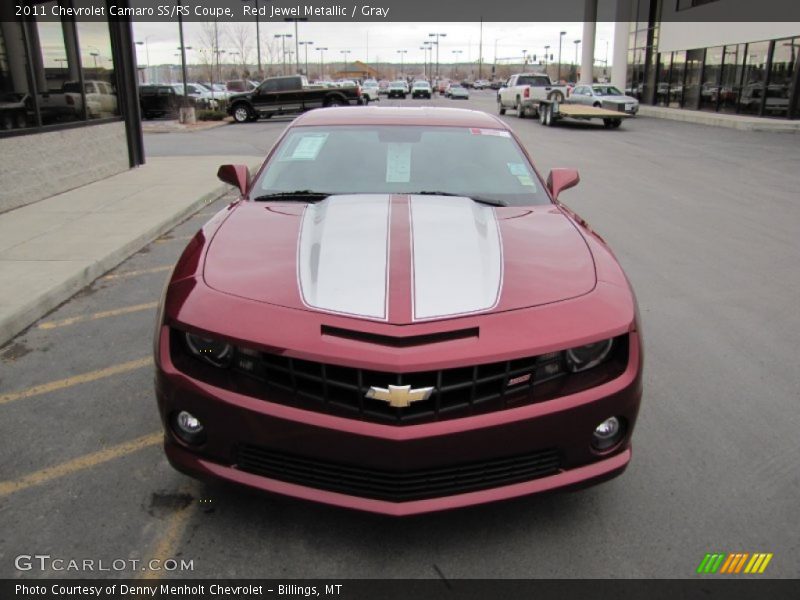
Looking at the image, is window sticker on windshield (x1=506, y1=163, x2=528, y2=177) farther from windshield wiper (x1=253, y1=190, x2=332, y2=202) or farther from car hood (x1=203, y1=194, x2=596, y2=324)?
windshield wiper (x1=253, y1=190, x2=332, y2=202)

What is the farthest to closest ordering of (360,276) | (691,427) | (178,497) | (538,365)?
1. (691,427)
2. (178,497)
3. (360,276)
4. (538,365)

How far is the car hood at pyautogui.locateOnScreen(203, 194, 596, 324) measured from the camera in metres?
2.55

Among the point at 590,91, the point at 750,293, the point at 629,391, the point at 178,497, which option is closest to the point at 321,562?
the point at 178,497

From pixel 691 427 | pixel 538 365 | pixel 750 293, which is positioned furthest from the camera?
pixel 750 293

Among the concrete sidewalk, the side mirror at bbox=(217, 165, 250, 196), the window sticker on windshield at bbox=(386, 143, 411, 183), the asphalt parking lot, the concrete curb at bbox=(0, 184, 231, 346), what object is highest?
the window sticker on windshield at bbox=(386, 143, 411, 183)

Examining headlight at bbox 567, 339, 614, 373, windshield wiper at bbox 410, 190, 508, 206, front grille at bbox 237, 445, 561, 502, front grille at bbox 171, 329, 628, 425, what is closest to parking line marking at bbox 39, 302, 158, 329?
windshield wiper at bbox 410, 190, 508, 206

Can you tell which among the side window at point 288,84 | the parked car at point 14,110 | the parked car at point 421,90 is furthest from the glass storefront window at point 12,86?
the parked car at point 421,90

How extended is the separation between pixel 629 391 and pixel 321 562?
1.33 meters

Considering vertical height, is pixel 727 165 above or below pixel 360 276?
below

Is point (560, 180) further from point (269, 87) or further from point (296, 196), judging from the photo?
point (269, 87)

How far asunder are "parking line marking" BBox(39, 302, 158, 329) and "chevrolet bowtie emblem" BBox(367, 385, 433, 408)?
3618 mm

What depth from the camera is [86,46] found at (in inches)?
473

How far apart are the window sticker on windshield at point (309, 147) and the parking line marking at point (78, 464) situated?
1815 mm

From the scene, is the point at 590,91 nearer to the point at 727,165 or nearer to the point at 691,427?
the point at 727,165
